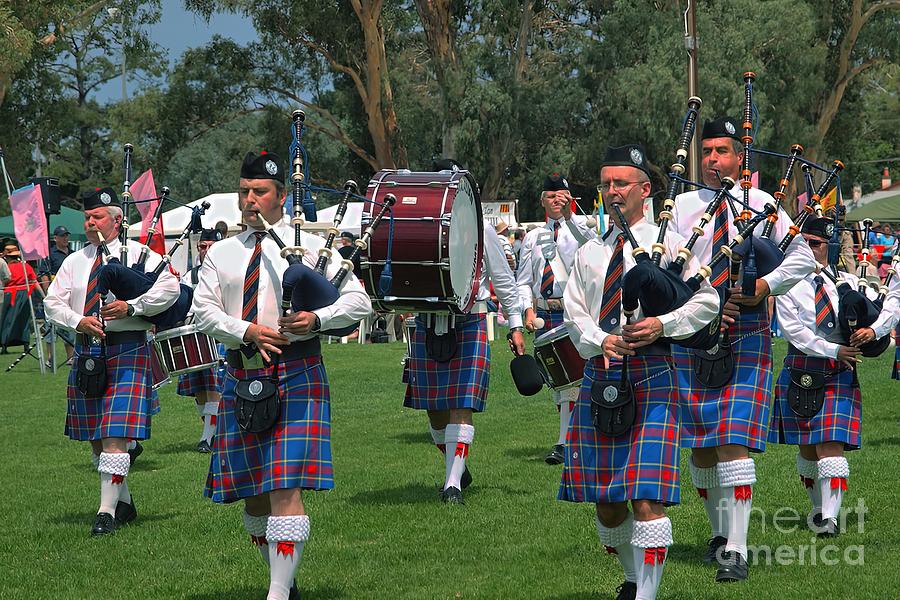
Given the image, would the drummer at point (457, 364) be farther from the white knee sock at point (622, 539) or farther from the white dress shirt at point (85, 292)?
the white knee sock at point (622, 539)

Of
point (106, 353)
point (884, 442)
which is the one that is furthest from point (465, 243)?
point (884, 442)

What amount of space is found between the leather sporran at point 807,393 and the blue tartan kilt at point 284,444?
2.54 metres

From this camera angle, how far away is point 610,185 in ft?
14.8

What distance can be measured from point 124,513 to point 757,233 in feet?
12.6

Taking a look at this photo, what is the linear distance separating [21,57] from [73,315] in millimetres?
16321

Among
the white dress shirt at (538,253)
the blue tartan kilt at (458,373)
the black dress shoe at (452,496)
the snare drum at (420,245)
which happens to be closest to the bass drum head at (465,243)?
the snare drum at (420,245)

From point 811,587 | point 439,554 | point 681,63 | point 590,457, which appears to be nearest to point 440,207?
point 439,554

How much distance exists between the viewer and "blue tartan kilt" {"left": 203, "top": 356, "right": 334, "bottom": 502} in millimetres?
4555

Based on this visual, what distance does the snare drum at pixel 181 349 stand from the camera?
284 inches

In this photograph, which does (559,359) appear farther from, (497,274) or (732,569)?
(732,569)

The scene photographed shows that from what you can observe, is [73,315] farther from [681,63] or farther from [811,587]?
[681,63]

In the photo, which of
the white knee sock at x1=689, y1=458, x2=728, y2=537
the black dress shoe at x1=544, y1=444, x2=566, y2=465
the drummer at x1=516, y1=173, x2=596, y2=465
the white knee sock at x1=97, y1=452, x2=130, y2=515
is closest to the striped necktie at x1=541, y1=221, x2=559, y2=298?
the drummer at x1=516, y1=173, x2=596, y2=465

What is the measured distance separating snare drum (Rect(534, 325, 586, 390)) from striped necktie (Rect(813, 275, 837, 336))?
1.21 meters

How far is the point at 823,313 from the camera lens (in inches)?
233
